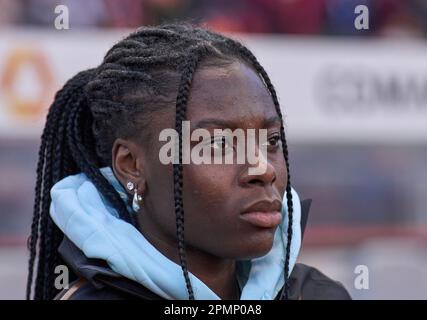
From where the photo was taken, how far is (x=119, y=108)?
209 cm

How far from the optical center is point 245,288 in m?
2.08

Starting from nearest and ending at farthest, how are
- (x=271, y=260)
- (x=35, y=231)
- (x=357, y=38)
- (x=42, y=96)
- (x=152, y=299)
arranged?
(x=152, y=299), (x=271, y=260), (x=35, y=231), (x=42, y=96), (x=357, y=38)

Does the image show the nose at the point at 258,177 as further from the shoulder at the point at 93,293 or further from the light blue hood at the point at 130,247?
the shoulder at the point at 93,293

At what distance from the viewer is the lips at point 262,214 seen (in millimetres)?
1939

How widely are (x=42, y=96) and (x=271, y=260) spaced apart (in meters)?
4.79

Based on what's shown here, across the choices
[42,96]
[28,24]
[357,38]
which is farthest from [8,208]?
[357,38]

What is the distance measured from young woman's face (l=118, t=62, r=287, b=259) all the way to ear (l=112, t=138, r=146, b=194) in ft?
0.13

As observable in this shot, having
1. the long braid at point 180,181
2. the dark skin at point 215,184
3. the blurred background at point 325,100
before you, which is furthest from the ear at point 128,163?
the blurred background at point 325,100

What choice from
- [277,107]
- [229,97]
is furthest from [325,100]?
[229,97]

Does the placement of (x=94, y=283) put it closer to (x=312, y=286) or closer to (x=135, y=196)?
(x=135, y=196)

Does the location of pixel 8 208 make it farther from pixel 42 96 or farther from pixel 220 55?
pixel 220 55

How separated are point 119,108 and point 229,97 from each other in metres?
0.26

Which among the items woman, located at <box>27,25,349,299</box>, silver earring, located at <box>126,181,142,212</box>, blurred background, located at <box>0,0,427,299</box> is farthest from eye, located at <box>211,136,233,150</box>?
blurred background, located at <box>0,0,427,299</box>

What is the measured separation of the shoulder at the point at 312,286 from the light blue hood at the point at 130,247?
124mm
